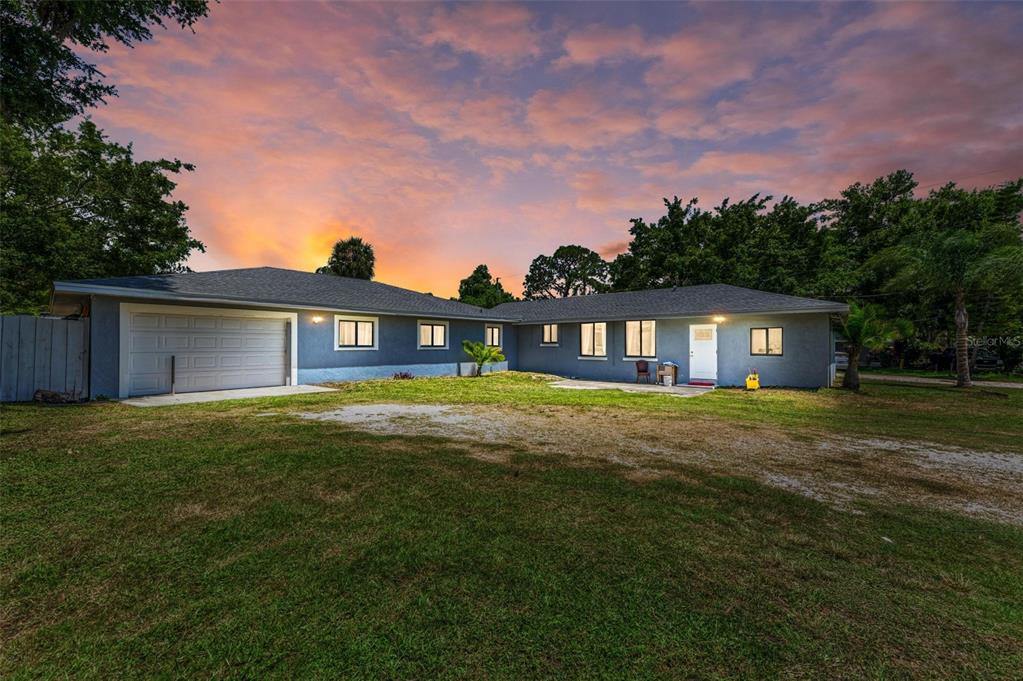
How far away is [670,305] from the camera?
55.0 feet

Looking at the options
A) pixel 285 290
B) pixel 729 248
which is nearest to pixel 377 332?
pixel 285 290

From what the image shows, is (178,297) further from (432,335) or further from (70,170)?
(70,170)

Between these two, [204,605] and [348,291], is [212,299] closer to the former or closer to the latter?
[348,291]

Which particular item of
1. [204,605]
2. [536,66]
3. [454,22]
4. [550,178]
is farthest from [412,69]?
[204,605]

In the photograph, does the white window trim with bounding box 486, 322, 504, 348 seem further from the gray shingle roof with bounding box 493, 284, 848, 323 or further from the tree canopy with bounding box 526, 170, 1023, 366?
the tree canopy with bounding box 526, 170, 1023, 366

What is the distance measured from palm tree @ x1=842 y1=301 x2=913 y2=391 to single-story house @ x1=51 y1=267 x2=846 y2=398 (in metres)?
0.70

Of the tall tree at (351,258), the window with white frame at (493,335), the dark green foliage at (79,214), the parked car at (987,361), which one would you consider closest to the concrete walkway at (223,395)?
the window with white frame at (493,335)

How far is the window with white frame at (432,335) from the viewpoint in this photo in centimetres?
1722

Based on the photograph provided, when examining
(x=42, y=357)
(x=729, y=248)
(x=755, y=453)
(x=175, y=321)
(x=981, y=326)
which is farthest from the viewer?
(x=729, y=248)

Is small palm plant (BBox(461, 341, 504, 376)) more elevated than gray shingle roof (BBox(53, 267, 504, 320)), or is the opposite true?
gray shingle roof (BBox(53, 267, 504, 320))

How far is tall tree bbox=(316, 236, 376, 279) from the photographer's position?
37.9 metres

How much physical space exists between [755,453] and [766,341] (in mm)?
10688

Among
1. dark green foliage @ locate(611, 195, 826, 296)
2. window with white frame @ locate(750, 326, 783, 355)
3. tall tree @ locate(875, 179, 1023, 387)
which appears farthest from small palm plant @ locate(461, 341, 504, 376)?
dark green foliage @ locate(611, 195, 826, 296)

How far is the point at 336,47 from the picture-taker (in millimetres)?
10172
